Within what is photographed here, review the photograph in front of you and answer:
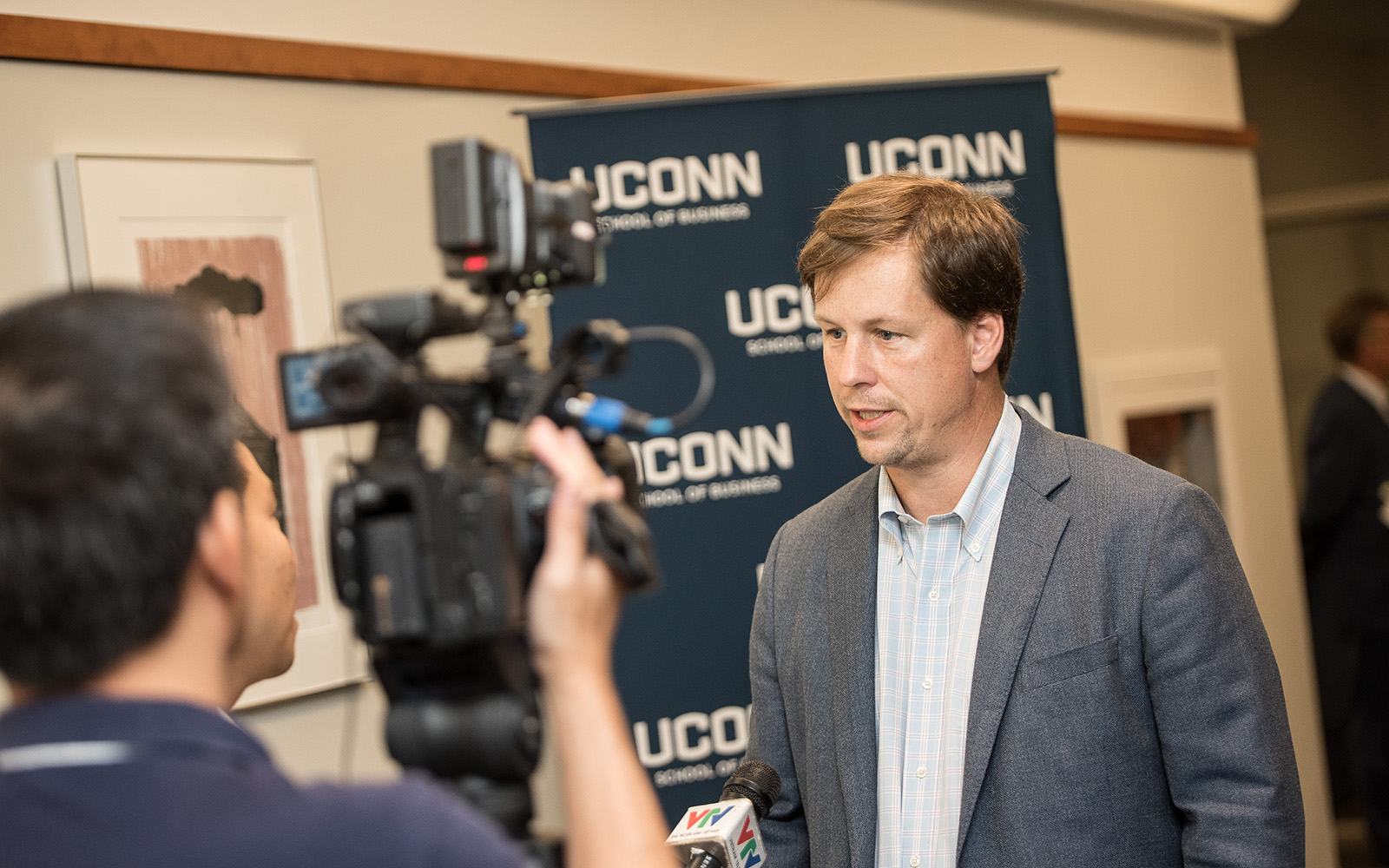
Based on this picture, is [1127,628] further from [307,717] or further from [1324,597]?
[1324,597]

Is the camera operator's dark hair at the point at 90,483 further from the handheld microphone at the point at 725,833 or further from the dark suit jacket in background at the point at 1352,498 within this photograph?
the dark suit jacket in background at the point at 1352,498

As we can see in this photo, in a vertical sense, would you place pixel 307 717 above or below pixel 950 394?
below

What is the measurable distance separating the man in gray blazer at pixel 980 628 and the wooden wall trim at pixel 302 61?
1316 millimetres

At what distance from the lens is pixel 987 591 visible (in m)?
1.72

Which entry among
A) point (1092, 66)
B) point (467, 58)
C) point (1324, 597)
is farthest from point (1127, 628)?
point (1324, 597)

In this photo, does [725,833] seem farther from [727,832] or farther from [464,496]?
[464,496]

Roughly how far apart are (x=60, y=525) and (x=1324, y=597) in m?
5.07

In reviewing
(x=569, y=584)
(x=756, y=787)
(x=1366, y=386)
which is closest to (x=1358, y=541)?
(x=1366, y=386)

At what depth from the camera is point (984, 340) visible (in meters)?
1.91

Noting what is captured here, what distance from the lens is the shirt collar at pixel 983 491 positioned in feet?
5.92

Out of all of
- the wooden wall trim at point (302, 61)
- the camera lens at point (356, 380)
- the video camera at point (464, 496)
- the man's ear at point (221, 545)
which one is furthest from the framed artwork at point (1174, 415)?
the man's ear at point (221, 545)

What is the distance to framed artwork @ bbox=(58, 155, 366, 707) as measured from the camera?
2.29m

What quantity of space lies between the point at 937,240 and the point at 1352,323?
146 inches

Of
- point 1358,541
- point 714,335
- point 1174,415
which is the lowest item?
point 1358,541
